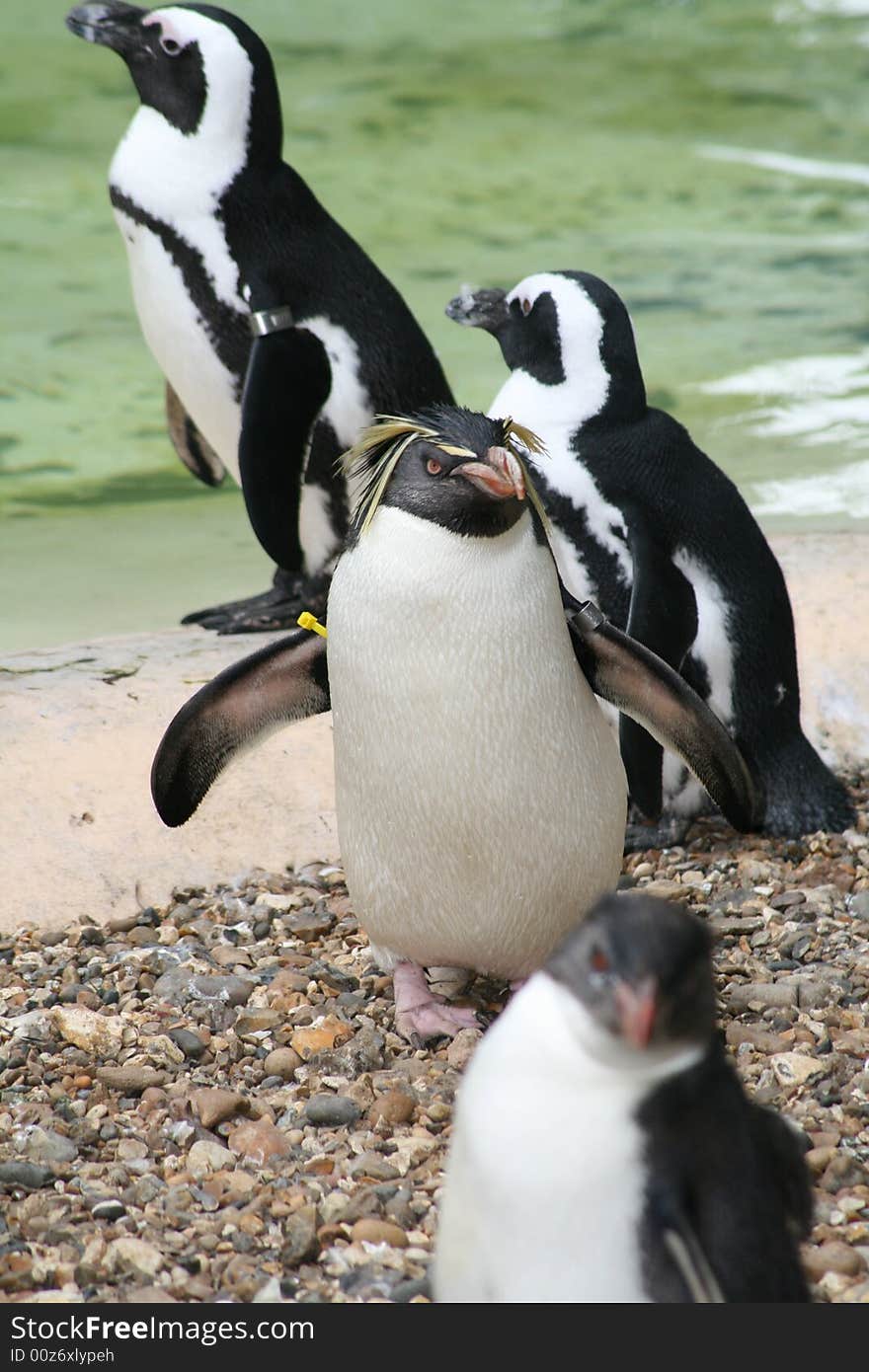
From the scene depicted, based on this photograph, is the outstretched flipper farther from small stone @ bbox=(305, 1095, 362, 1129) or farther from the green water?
small stone @ bbox=(305, 1095, 362, 1129)

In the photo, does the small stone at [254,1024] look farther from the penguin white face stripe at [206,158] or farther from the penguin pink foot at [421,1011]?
the penguin white face stripe at [206,158]

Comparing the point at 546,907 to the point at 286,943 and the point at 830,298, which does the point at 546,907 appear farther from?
the point at 830,298

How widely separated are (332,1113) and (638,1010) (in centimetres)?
99

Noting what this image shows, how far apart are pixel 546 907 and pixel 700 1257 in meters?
1.07

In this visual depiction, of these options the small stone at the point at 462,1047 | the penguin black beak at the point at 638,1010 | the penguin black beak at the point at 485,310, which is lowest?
the small stone at the point at 462,1047

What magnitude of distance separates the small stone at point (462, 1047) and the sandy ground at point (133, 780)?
0.93 m

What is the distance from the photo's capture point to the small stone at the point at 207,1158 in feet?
7.51

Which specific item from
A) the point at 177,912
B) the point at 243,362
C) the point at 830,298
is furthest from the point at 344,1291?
the point at 830,298

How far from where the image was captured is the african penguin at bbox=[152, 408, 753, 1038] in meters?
2.44

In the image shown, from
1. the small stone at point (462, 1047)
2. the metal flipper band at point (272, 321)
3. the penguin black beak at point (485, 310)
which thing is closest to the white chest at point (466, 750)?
the small stone at point (462, 1047)

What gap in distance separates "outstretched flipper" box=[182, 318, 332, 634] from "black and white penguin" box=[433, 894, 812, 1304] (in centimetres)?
237

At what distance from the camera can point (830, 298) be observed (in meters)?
8.43

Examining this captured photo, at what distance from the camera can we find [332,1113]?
240 centimetres

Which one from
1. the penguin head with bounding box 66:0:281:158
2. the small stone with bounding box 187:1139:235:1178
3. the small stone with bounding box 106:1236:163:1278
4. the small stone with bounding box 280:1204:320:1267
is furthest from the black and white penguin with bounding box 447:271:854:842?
the small stone with bounding box 106:1236:163:1278
